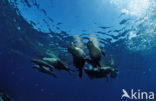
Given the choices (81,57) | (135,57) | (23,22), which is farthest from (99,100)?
(81,57)

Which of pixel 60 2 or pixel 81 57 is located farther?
pixel 60 2

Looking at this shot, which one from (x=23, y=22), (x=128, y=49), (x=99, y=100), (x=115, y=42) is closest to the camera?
(x=23, y=22)

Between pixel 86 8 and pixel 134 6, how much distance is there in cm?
Result: 381

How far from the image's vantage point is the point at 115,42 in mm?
20000

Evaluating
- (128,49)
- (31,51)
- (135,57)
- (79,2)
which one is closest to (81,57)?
(79,2)

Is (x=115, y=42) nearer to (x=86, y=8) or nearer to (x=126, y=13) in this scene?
(x=126, y=13)

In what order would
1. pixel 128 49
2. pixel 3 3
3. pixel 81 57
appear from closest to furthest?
pixel 81 57, pixel 3 3, pixel 128 49

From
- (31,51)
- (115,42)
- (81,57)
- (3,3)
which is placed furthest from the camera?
(31,51)

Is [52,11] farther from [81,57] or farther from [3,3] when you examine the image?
[81,57]

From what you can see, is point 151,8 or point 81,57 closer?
point 81,57

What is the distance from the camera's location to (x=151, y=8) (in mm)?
12562

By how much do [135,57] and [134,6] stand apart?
17353 millimetres

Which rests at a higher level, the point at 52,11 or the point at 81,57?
the point at 52,11

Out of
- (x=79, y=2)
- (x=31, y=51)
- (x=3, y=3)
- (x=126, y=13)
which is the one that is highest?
(x=3, y=3)
